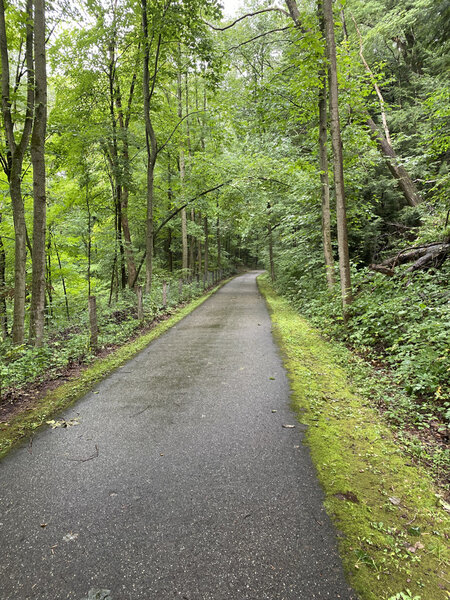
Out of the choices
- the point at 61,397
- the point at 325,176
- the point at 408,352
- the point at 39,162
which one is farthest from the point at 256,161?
the point at 61,397

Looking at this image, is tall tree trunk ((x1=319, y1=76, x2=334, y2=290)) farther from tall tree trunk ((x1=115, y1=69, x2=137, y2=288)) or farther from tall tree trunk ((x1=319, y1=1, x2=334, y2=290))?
tall tree trunk ((x1=115, y1=69, x2=137, y2=288))

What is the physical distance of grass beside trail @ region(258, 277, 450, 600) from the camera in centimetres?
164

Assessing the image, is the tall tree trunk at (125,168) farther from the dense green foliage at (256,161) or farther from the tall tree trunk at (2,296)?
the tall tree trunk at (2,296)

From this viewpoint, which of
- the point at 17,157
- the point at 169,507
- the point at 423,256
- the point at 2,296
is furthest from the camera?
the point at 2,296

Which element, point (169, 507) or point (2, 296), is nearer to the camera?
point (169, 507)

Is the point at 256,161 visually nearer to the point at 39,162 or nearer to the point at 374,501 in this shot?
the point at 39,162

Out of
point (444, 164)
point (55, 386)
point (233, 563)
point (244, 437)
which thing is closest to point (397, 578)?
point (233, 563)

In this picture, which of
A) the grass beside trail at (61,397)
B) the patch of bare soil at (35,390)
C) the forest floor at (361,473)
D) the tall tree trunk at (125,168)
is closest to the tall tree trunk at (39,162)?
the patch of bare soil at (35,390)

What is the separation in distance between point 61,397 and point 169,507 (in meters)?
2.73

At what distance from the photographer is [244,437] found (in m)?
3.06

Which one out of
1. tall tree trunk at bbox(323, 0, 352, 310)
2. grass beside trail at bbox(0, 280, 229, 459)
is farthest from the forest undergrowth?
grass beside trail at bbox(0, 280, 229, 459)

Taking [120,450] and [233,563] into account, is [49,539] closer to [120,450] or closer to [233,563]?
[120,450]

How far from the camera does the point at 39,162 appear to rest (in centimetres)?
541

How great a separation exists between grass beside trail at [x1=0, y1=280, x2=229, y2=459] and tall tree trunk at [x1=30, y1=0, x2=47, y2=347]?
1.37 m
